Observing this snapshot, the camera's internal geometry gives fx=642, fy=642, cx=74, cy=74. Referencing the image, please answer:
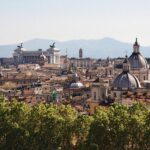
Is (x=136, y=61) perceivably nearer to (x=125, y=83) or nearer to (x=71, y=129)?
(x=125, y=83)

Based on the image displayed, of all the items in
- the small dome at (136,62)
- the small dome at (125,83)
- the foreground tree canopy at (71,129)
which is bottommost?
the foreground tree canopy at (71,129)

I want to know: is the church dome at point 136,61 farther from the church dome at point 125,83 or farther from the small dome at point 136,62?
the church dome at point 125,83

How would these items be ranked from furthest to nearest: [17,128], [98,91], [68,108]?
[98,91], [68,108], [17,128]

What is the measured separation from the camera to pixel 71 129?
140 feet

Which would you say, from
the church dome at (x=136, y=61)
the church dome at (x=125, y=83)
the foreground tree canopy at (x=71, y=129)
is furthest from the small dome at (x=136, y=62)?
the foreground tree canopy at (x=71, y=129)

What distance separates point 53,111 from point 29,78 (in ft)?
268

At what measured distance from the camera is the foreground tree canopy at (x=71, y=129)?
4094cm

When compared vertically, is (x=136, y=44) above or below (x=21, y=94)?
above

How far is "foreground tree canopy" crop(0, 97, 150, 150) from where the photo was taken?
40938mm

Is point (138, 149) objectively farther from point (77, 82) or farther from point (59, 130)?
point (77, 82)

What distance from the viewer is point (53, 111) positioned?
4481 cm

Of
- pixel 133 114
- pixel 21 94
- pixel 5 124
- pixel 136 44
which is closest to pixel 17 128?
pixel 5 124

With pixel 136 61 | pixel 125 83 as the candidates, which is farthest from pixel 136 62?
pixel 125 83

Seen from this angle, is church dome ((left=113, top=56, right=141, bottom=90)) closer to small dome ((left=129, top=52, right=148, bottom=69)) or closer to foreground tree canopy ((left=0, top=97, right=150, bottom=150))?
small dome ((left=129, top=52, right=148, bottom=69))
